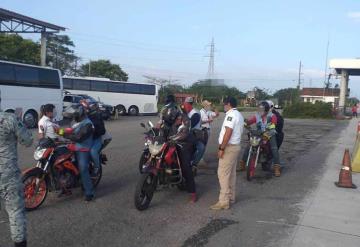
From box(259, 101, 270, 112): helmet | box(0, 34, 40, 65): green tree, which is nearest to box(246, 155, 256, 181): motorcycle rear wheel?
box(259, 101, 270, 112): helmet

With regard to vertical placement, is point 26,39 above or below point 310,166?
above

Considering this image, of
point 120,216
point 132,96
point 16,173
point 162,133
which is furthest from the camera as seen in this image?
point 132,96

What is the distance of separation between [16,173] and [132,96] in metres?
34.6

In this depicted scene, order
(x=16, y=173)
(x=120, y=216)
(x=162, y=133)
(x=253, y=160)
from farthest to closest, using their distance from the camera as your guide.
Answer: (x=253, y=160)
(x=162, y=133)
(x=120, y=216)
(x=16, y=173)

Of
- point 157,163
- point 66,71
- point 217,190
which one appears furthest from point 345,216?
point 66,71

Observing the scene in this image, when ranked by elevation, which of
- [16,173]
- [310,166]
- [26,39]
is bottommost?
[310,166]

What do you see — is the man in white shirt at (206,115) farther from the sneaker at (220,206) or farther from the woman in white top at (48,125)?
the woman in white top at (48,125)

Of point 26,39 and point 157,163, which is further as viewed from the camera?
point 26,39

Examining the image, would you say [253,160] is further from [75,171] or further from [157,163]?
[75,171]

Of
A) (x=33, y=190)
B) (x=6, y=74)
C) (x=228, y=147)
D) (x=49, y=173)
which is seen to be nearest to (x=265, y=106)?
(x=228, y=147)

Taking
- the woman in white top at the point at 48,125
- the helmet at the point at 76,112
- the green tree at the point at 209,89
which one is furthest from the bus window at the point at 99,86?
the green tree at the point at 209,89

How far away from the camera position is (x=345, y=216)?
23.4ft

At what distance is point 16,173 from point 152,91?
35858mm

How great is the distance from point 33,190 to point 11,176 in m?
1.98
